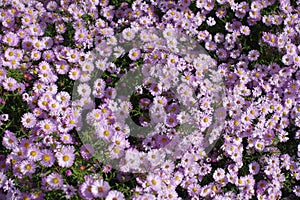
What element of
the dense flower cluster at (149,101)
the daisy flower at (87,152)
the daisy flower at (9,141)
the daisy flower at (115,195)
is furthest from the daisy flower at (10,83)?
the daisy flower at (115,195)

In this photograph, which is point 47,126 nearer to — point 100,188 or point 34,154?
point 34,154

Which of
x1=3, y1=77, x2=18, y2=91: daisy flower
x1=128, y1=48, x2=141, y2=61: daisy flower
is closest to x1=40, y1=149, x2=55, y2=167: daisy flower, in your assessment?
x1=3, y1=77, x2=18, y2=91: daisy flower

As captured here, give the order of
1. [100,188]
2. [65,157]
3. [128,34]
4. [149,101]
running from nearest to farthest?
[100,188] → [65,157] → [149,101] → [128,34]

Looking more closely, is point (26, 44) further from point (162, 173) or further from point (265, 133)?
point (265, 133)

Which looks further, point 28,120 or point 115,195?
point 28,120

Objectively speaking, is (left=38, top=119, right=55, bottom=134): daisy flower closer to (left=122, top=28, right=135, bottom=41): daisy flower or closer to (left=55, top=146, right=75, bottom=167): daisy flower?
(left=55, top=146, right=75, bottom=167): daisy flower

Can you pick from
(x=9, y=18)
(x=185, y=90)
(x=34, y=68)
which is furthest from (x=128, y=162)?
(x=9, y=18)

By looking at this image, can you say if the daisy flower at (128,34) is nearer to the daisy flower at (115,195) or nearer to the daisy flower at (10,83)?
the daisy flower at (10,83)

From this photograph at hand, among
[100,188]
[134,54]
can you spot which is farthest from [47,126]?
[134,54]
